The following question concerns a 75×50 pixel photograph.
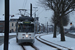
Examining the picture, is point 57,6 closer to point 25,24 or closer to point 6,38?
point 25,24

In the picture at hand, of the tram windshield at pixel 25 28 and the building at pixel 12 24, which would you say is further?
the building at pixel 12 24

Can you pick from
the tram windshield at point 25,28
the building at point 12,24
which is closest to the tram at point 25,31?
the tram windshield at point 25,28

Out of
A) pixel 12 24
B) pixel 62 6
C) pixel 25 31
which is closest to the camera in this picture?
pixel 25 31

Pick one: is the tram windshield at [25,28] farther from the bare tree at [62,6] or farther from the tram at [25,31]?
the bare tree at [62,6]

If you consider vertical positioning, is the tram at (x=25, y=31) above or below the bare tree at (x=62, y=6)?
below

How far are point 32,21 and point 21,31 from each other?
1.94m

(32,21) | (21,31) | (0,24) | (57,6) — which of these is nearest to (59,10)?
(57,6)

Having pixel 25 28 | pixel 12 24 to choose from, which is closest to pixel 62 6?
pixel 25 28

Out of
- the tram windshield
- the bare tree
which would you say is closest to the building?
the bare tree

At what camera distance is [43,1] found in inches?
1049

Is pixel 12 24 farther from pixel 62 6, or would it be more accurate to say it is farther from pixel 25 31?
pixel 25 31

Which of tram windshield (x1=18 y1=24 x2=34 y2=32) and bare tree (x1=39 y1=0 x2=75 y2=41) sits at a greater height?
bare tree (x1=39 y1=0 x2=75 y2=41)

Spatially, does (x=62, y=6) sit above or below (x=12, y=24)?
above

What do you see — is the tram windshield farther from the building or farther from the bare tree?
the building
